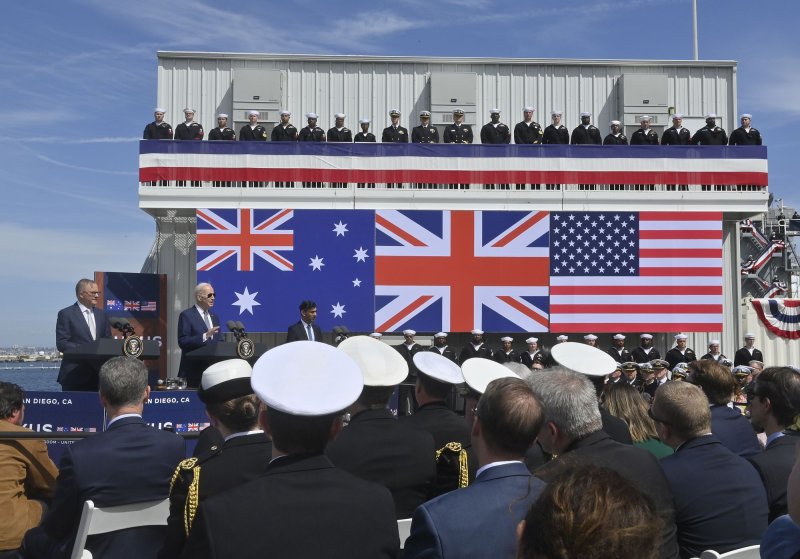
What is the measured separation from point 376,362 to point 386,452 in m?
0.55

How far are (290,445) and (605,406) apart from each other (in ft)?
8.93

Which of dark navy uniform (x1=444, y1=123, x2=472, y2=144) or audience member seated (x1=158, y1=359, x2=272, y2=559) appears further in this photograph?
dark navy uniform (x1=444, y1=123, x2=472, y2=144)

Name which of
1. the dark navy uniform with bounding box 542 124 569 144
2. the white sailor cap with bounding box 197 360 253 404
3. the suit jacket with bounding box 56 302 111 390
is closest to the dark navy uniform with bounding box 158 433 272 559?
the white sailor cap with bounding box 197 360 253 404

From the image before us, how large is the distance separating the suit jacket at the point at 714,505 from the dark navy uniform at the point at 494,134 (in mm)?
12170

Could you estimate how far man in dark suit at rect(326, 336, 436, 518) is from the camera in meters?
3.43

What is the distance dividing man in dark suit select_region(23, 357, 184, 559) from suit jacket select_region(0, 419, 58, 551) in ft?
0.94

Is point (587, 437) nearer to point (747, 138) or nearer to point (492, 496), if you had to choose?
Result: point (492, 496)

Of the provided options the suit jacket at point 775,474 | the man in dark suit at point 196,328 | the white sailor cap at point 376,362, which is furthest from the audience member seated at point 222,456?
the man in dark suit at point 196,328

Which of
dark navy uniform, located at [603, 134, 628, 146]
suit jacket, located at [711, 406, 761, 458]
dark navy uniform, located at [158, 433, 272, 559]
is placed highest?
dark navy uniform, located at [603, 134, 628, 146]

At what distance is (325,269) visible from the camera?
540 inches

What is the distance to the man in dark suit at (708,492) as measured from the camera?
10.5 feet

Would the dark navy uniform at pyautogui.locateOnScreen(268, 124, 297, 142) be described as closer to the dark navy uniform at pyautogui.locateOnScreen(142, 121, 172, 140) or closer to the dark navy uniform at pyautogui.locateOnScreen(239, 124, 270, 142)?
the dark navy uniform at pyautogui.locateOnScreen(239, 124, 270, 142)

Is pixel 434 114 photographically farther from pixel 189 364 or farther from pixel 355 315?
pixel 189 364

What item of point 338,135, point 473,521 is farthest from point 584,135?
point 473,521
